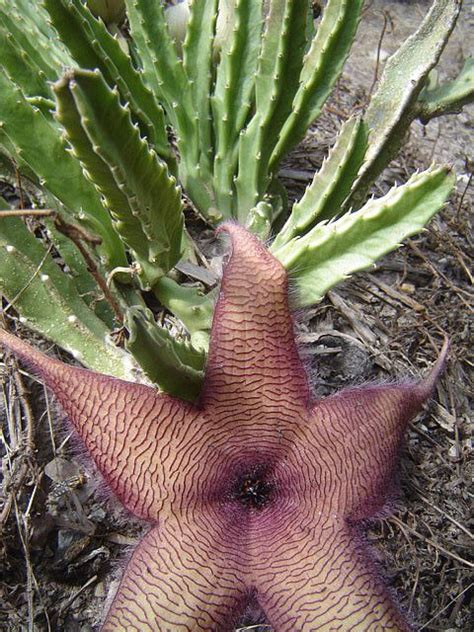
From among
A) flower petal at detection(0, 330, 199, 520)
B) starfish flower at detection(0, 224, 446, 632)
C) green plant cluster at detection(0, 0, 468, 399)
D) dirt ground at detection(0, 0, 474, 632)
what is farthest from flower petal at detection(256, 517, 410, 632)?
green plant cluster at detection(0, 0, 468, 399)

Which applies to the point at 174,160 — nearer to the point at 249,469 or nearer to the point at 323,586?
the point at 249,469

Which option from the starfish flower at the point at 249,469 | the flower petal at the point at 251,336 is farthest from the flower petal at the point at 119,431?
the flower petal at the point at 251,336

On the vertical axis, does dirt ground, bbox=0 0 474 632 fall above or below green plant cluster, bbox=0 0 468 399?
below

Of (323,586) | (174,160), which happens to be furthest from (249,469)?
(174,160)

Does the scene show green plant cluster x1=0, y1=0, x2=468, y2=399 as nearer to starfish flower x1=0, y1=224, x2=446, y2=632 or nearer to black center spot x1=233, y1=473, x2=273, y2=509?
starfish flower x1=0, y1=224, x2=446, y2=632

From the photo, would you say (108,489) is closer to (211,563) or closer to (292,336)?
(211,563)

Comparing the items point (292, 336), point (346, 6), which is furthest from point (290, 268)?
point (346, 6)

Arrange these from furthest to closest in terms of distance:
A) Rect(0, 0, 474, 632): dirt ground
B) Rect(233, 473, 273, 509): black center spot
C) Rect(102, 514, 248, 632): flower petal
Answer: Rect(0, 0, 474, 632): dirt ground
Rect(233, 473, 273, 509): black center spot
Rect(102, 514, 248, 632): flower petal
